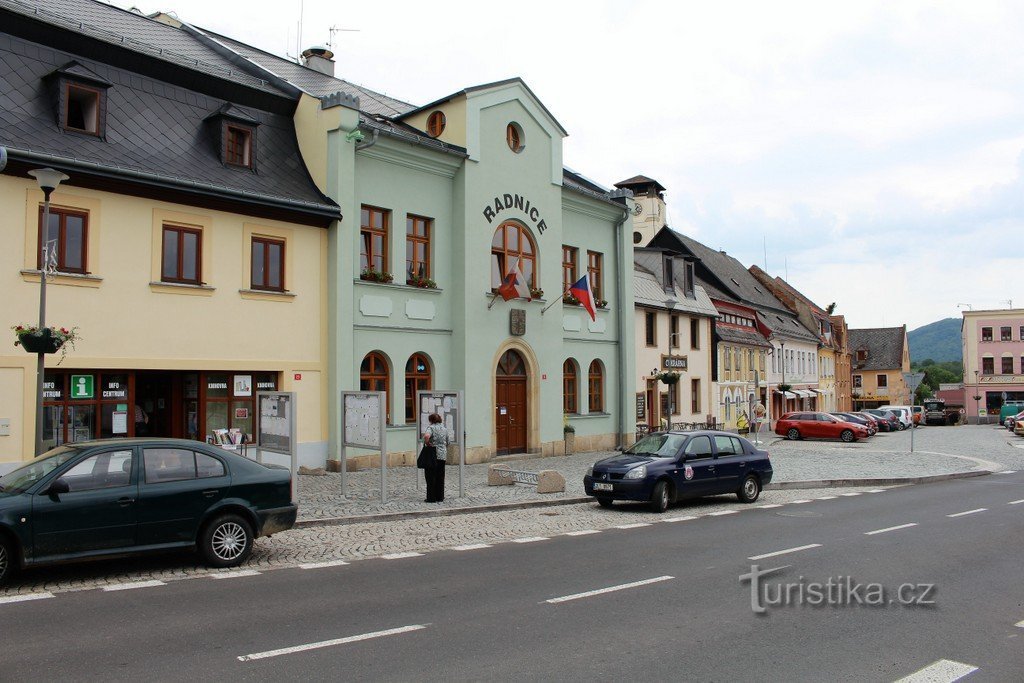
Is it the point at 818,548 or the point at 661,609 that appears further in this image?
the point at 818,548

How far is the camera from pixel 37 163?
620 inches

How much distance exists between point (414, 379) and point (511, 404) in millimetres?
4029

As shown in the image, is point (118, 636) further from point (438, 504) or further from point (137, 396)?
point (137, 396)

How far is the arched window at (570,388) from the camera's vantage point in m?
29.4

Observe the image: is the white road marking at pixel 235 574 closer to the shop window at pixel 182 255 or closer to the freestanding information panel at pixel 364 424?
the freestanding information panel at pixel 364 424

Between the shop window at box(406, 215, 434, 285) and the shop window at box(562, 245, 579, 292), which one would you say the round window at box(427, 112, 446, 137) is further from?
the shop window at box(562, 245, 579, 292)

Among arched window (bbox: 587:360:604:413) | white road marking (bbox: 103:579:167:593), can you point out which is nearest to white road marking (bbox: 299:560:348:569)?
white road marking (bbox: 103:579:167:593)

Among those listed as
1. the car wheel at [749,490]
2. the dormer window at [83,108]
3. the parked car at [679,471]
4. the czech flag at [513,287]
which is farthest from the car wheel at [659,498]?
the dormer window at [83,108]

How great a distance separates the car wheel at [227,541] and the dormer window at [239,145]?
39.1 ft

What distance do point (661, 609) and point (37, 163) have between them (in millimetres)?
14053

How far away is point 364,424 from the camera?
16.3m

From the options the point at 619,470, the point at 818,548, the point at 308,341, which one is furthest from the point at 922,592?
the point at 308,341

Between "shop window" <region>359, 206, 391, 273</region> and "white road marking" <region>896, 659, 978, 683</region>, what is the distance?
57.5ft

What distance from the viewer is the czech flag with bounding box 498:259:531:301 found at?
24.9 meters
